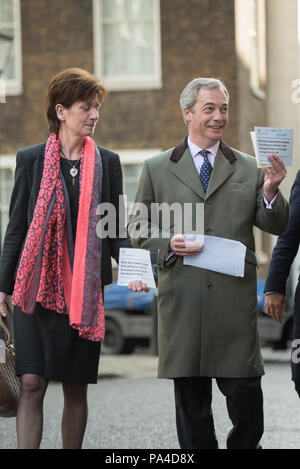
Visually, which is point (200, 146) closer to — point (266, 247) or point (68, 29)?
point (68, 29)

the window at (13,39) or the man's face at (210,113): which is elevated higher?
the window at (13,39)

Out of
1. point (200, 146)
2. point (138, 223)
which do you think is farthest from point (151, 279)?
point (200, 146)

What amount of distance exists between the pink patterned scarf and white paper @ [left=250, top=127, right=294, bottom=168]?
864 mm

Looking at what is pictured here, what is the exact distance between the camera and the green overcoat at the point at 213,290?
4887 millimetres

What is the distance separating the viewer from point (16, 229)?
502 centimetres

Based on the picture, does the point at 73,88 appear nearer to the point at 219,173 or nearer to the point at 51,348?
the point at 219,173

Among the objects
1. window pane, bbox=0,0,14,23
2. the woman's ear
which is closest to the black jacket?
the woman's ear

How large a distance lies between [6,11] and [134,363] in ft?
25.6

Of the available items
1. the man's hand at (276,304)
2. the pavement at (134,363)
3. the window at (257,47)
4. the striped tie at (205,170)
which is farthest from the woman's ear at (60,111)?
the window at (257,47)

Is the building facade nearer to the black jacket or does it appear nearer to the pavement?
the pavement

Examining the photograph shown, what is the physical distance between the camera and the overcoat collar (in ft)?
16.3

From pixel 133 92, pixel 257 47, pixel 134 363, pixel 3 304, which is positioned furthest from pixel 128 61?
pixel 3 304

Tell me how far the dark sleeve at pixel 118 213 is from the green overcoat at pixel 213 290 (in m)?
0.11

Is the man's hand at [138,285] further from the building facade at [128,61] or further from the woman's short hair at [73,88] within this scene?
the building facade at [128,61]
